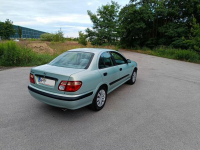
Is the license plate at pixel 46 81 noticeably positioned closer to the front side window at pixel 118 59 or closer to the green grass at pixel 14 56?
the front side window at pixel 118 59

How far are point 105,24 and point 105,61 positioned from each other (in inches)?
705

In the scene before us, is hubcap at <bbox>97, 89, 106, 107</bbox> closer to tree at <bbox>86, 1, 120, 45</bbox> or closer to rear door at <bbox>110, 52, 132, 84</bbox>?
rear door at <bbox>110, 52, 132, 84</bbox>

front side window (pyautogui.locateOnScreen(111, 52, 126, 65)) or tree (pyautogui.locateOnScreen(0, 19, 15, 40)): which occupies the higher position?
tree (pyautogui.locateOnScreen(0, 19, 15, 40))

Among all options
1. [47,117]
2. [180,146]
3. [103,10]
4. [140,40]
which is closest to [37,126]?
[47,117]

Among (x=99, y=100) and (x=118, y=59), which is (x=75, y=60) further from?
(x=118, y=59)

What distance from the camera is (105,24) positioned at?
20.0m

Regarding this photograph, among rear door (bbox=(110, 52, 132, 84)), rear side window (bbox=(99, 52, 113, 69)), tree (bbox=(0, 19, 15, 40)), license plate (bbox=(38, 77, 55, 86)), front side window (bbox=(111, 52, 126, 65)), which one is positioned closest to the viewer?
license plate (bbox=(38, 77, 55, 86))

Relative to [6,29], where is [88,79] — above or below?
below

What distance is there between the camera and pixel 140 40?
2677 centimetres

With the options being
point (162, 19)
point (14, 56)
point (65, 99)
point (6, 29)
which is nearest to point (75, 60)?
point (65, 99)

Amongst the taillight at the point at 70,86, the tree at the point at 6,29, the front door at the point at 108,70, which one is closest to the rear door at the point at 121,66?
the front door at the point at 108,70

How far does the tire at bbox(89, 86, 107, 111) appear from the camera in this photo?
310 cm

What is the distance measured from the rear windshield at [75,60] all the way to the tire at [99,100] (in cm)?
72

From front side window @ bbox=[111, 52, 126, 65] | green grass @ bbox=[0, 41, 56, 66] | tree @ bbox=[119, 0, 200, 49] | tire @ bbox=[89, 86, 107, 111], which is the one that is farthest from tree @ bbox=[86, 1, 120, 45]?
tire @ bbox=[89, 86, 107, 111]
